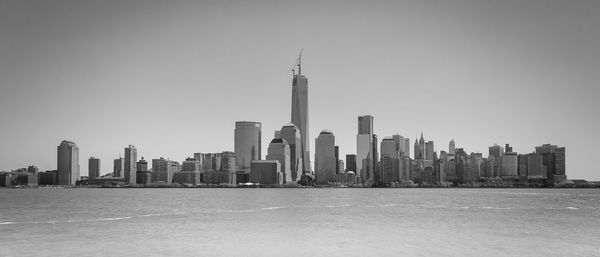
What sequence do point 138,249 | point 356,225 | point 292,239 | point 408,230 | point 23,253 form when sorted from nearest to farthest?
point 23,253
point 138,249
point 292,239
point 408,230
point 356,225

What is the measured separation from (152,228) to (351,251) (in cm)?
3048

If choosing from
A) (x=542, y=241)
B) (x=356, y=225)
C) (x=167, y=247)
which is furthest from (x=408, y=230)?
(x=167, y=247)

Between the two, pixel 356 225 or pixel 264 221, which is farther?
pixel 264 221

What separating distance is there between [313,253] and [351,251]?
393cm

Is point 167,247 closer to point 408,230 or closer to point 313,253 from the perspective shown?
point 313,253

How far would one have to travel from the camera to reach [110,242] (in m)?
53.8

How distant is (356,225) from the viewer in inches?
2945

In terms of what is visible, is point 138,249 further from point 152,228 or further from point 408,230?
point 408,230

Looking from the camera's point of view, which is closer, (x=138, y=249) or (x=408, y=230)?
(x=138, y=249)

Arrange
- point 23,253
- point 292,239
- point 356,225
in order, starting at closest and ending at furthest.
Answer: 1. point 23,253
2. point 292,239
3. point 356,225

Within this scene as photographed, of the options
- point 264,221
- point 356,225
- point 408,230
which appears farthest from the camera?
point 264,221

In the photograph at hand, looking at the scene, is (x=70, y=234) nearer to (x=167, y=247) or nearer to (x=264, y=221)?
(x=167, y=247)

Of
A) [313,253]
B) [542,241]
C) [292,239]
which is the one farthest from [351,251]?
[542,241]

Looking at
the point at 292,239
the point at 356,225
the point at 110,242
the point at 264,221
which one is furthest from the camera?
the point at 264,221
